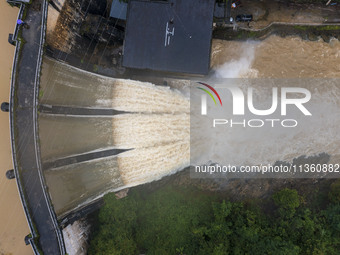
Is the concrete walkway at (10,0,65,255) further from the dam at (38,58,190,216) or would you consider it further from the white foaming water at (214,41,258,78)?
the white foaming water at (214,41,258,78)

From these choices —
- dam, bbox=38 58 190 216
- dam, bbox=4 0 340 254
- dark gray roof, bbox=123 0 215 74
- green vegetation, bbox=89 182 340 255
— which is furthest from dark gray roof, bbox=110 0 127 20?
green vegetation, bbox=89 182 340 255

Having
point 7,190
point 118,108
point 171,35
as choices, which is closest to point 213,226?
point 118,108

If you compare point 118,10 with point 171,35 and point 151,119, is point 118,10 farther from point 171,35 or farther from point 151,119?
point 151,119

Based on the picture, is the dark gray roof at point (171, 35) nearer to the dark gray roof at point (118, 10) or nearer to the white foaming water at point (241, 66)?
the dark gray roof at point (118, 10)

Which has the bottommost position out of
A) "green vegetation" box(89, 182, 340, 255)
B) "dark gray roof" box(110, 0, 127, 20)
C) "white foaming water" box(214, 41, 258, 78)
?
"green vegetation" box(89, 182, 340, 255)

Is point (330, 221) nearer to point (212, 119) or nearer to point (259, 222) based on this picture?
point (259, 222)

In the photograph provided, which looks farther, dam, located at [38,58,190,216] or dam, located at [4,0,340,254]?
dam, located at [38,58,190,216]
